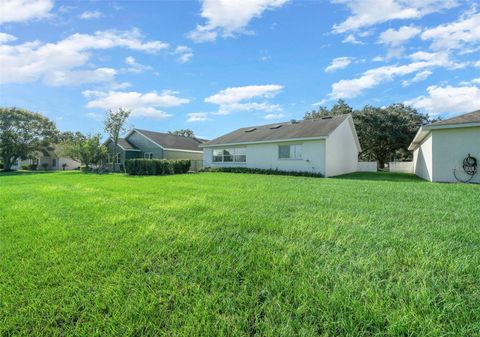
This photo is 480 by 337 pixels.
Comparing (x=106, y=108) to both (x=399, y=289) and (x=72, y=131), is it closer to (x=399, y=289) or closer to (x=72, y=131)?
(x=399, y=289)

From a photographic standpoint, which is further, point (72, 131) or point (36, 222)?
point (72, 131)

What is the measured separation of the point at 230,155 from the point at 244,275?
19562 millimetres

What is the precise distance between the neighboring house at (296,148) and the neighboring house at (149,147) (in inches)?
223

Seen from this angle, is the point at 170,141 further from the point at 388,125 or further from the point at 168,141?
the point at 388,125

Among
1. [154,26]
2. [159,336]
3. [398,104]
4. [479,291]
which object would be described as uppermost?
[398,104]

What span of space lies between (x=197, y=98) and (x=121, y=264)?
19.1 meters

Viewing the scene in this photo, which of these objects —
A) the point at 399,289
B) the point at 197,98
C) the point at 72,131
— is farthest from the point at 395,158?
the point at 72,131

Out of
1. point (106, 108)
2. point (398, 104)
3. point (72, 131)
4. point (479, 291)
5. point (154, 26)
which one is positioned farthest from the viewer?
point (72, 131)

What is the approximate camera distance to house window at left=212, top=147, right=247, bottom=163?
2105 centimetres

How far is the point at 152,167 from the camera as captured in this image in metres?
19.0

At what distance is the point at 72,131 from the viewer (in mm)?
54938

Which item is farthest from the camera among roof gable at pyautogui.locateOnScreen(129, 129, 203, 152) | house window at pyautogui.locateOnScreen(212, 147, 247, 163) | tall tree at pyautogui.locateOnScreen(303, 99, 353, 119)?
tall tree at pyautogui.locateOnScreen(303, 99, 353, 119)

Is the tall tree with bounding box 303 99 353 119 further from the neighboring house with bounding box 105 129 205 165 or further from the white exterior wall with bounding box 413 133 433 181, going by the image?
the neighboring house with bounding box 105 129 205 165

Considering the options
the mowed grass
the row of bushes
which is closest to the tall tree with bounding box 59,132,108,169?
the row of bushes
